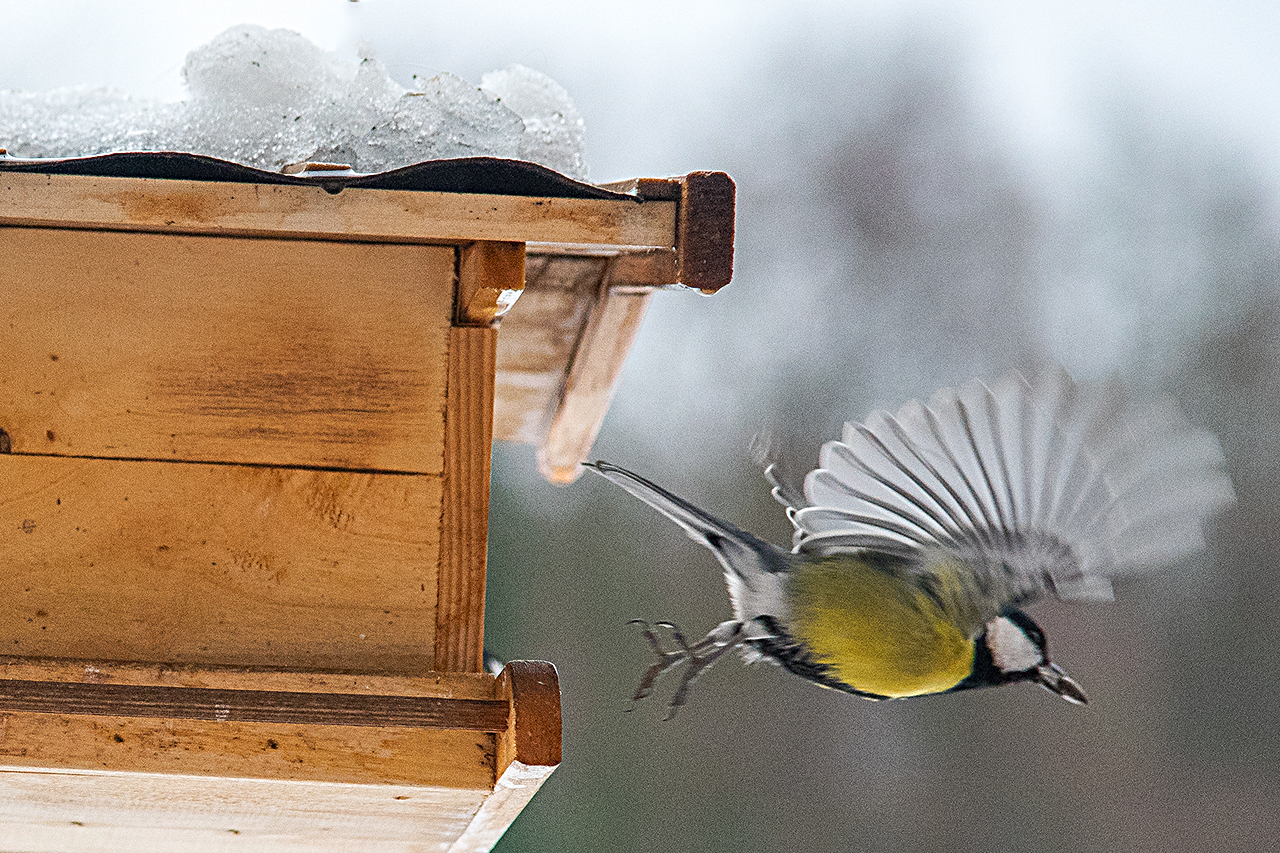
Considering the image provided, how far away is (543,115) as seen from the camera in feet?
2.47

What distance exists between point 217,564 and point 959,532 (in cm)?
48

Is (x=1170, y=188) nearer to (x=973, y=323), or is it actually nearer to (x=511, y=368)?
(x=973, y=323)

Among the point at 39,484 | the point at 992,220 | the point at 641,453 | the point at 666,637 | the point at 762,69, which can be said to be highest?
the point at 762,69

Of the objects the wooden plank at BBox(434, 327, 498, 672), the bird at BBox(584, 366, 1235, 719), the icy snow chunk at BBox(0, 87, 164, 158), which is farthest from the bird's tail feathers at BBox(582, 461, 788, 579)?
the icy snow chunk at BBox(0, 87, 164, 158)

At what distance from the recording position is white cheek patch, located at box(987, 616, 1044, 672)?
0.85 metres

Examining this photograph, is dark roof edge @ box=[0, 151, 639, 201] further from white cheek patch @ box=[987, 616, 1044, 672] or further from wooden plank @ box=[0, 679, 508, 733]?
white cheek patch @ box=[987, 616, 1044, 672]

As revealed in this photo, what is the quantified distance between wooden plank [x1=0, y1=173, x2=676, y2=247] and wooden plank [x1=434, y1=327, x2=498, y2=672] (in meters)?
0.09

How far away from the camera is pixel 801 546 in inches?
34.7

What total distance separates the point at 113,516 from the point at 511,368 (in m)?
0.51

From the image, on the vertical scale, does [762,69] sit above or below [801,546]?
above

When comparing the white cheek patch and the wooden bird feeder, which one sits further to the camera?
the white cheek patch

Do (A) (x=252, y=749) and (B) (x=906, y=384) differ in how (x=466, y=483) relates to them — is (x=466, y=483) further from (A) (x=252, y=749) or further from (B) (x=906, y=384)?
(B) (x=906, y=384)

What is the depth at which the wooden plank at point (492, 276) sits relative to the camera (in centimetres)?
66

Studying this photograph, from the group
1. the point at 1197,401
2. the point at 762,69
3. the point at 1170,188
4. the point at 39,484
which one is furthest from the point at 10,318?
the point at 1170,188
